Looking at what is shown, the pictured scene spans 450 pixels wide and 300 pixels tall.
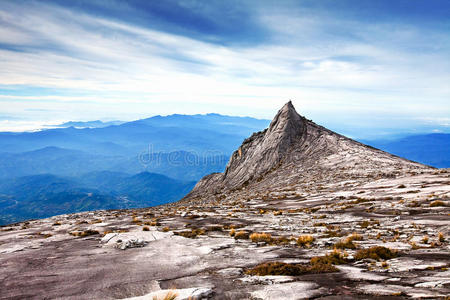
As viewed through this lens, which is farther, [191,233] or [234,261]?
[191,233]

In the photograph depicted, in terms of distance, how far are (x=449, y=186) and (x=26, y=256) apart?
119ft

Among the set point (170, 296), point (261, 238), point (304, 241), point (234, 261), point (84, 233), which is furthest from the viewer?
point (84, 233)

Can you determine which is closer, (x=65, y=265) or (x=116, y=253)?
(x=65, y=265)

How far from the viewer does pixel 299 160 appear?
2458 inches

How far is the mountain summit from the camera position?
45.0m

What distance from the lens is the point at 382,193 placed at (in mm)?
27656

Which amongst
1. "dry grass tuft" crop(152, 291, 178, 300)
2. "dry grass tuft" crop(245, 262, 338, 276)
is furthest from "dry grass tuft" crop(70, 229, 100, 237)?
"dry grass tuft" crop(245, 262, 338, 276)

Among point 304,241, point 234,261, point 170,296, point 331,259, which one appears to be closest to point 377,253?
point 331,259

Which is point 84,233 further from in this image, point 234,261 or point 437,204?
point 437,204

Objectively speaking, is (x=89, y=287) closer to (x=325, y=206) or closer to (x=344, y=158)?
(x=325, y=206)

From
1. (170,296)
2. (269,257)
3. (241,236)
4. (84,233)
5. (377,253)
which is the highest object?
(377,253)

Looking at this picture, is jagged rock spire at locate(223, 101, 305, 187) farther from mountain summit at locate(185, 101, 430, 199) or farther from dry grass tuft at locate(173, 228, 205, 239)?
dry grass tuft at locate(173, 228, 205, 239)

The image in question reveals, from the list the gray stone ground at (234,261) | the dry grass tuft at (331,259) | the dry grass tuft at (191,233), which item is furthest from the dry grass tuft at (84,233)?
the dry grass tuft at (331,259)

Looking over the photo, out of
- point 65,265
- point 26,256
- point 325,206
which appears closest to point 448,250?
point 325,206
